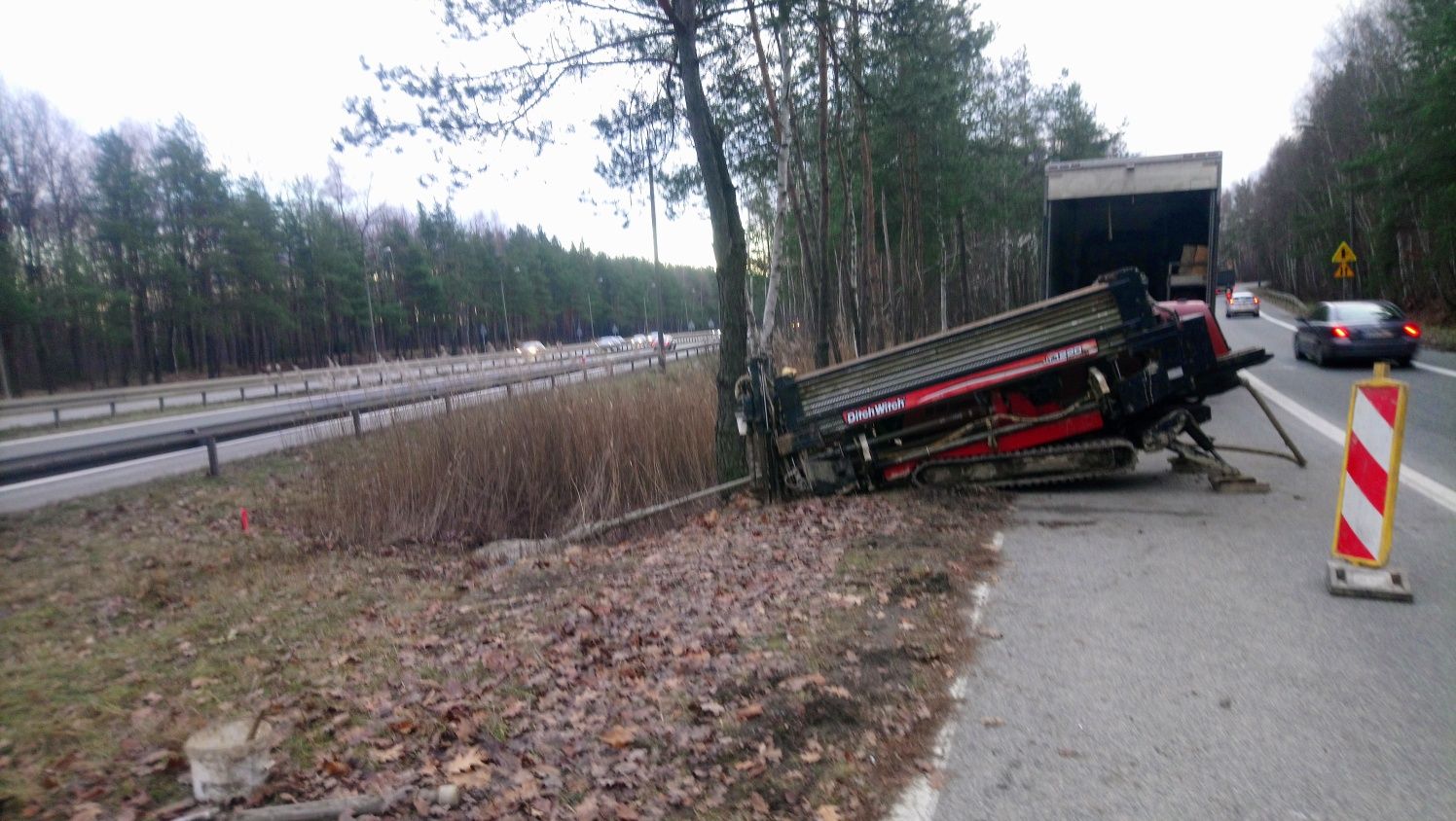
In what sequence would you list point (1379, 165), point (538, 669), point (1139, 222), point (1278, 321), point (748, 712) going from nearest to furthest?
point (748, 712)
point (538, 669)
point (1139, 222)
point (1379, 165)
point (1278, 321)

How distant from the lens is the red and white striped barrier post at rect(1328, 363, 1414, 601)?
6.11 metres

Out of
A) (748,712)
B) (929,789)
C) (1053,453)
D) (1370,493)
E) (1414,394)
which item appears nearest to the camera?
(929,789)

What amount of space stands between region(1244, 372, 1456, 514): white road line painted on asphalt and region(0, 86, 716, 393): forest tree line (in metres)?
15.6

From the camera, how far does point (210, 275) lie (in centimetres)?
3859

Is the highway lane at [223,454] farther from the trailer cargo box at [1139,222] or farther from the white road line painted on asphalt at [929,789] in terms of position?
the white road line painted on asphalt at [929,789]

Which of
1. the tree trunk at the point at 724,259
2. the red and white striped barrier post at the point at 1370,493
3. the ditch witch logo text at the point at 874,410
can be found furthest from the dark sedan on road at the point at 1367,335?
the red and white striped barrier post at the point at 1370,493

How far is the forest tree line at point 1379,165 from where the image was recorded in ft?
107

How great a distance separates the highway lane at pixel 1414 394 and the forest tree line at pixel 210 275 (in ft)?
52.2

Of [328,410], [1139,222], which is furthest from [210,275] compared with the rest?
[1139,222]

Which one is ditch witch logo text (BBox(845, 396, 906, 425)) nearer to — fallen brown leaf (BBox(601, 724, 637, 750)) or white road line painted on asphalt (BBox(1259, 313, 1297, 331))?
fallen brown leaf (BBox(601, 724, 637, 750))

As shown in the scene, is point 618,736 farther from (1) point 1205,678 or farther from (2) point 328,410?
(2) point 328,410

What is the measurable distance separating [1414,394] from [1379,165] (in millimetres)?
26108

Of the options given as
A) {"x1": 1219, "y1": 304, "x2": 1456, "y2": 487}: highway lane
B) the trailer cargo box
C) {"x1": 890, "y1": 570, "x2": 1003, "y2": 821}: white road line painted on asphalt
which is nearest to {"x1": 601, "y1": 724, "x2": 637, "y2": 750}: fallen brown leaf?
{"x1": 890, "y1": 570, "x2": 1003, "y2": 821}: white road line painted on asphalt

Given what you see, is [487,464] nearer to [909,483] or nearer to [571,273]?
[909,483]
